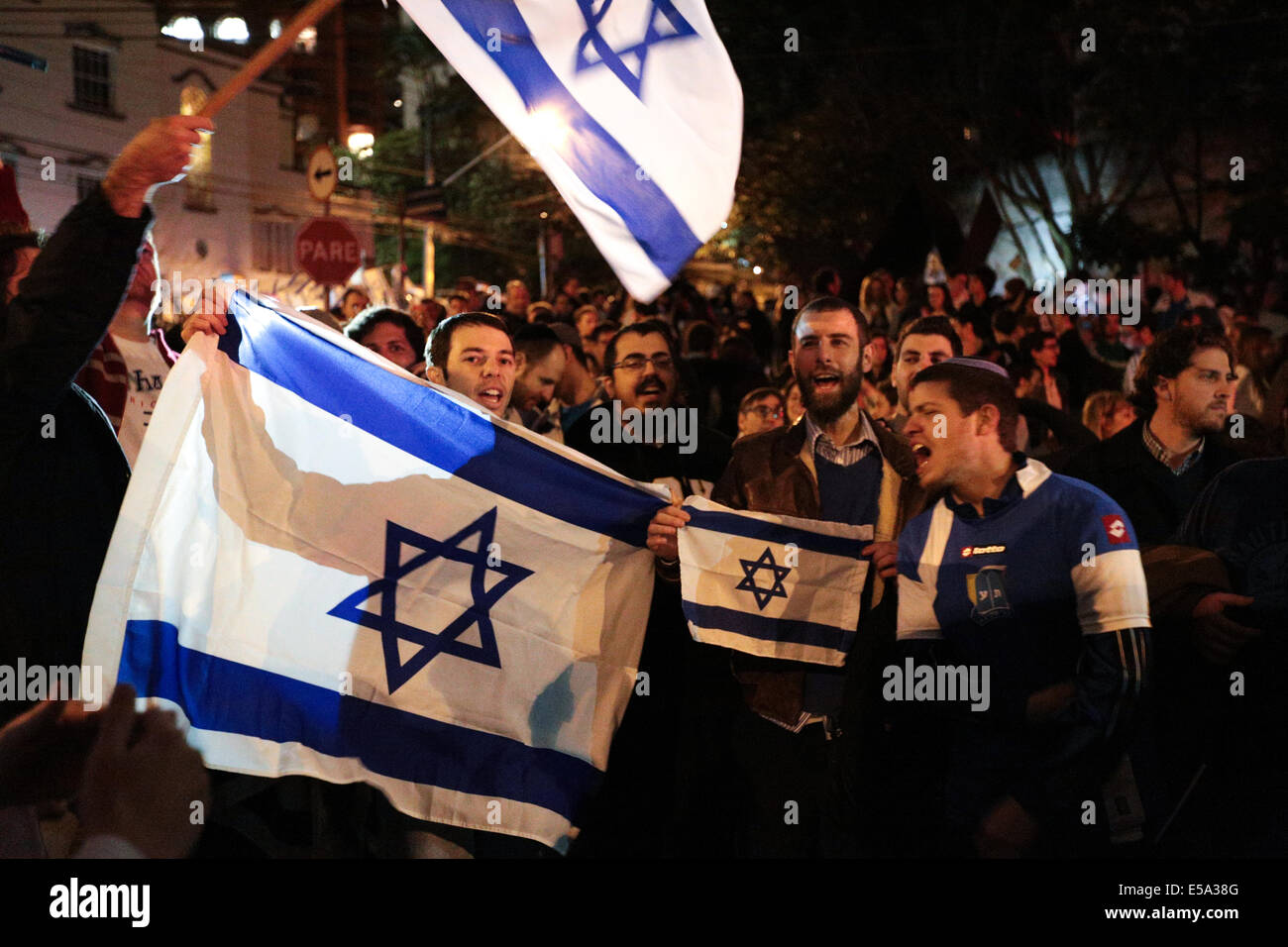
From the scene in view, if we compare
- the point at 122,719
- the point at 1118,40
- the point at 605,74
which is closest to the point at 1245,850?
the point at 605,74

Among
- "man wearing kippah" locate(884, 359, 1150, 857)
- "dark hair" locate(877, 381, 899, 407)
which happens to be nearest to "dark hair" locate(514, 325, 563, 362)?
"dark hair" locate(877, 381, 899, 407)

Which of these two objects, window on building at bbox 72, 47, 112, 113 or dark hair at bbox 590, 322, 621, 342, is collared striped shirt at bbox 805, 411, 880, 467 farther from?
window on building at bbox 72, 47, 112, 113

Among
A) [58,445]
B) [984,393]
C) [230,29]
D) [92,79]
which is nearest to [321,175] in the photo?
[230,29]

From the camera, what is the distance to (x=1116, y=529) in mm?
3887

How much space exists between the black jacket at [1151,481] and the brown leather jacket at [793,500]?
0.73 m

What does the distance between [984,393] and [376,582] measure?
2098 mm

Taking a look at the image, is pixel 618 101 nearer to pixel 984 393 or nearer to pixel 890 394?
pixel 984 393

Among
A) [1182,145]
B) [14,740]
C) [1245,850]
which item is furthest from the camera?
[1182,145]

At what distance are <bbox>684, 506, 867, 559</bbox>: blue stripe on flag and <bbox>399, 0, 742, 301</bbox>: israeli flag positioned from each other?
930 mm

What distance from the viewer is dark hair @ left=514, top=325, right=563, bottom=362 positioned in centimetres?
664

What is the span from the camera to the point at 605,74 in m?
4.44

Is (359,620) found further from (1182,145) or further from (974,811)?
(1182,145)

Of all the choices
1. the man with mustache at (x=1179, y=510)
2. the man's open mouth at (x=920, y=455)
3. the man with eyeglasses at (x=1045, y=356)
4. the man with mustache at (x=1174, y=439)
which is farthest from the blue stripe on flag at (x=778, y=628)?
the man with eyeglasses at (x=1045, y=356)

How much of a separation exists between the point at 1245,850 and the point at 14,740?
12.3 feet
